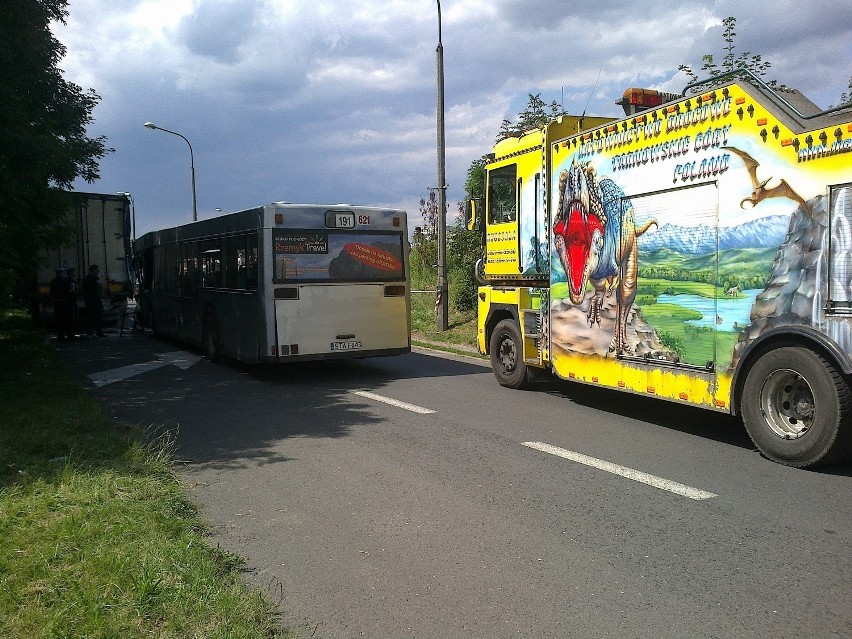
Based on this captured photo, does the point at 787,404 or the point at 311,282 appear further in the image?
the point at 311,282

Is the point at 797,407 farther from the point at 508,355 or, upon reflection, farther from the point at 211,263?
the point at 211,263

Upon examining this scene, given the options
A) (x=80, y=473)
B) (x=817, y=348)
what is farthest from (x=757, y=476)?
(x=80, y=473)

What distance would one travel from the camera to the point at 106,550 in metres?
4.37

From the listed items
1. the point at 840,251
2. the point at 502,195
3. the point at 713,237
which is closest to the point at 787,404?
the point at 840,251

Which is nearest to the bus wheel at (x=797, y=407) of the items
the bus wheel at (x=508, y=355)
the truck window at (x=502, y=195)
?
the bus wheel at (x=508, y=355)

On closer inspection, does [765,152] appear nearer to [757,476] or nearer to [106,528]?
[757,476]

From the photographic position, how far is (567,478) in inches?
244

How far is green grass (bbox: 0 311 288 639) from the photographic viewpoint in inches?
140

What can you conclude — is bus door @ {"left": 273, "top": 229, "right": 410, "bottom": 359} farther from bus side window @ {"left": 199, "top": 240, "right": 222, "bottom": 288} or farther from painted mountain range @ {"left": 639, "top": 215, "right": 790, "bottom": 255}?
painted mountain range @ {"left": 639, "top": 215, "right": 790, "bottom": 255}

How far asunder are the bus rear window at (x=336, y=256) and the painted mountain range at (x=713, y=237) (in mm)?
5489

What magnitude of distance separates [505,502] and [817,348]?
289cm

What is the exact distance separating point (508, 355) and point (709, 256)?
4.35 metres

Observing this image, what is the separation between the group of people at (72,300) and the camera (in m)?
18.6

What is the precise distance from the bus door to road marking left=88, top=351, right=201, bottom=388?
3.02 metres
